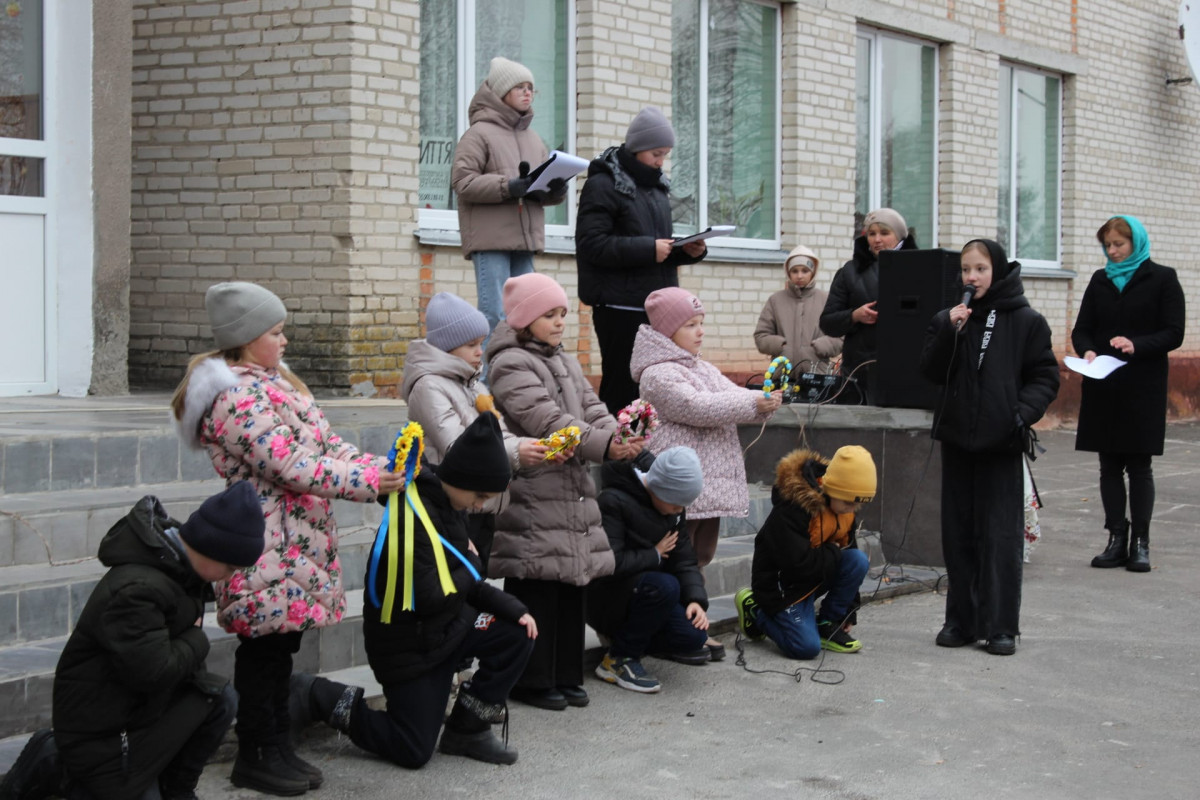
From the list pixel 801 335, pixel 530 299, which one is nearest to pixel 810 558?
pixel 530 299

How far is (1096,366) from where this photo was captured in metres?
8.08

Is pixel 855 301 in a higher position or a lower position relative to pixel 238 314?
higher

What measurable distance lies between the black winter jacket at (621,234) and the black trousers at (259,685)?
317 centimetres

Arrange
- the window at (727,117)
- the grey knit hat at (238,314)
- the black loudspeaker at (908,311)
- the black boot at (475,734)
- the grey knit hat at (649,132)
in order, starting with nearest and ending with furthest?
1. the grey knit hat at (238,314)
2. the black boot at (475,734)
3. the grey knit hat at (649,132)
4. the black loudspeaker at (908,311)
5. the window at (727,117)

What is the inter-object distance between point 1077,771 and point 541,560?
192 centimetres

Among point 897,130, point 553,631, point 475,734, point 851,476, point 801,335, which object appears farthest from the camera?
point 897,130

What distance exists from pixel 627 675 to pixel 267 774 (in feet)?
5.64

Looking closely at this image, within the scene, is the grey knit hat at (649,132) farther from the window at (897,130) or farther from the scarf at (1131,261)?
the window at (897,130)

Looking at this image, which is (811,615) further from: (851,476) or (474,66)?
(474,66)

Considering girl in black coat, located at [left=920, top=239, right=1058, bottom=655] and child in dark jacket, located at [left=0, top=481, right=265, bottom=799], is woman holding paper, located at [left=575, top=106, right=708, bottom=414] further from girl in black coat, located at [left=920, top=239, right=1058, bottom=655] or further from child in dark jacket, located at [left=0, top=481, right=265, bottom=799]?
child in dark jacket, located at [left=0, top=481, right=265, bottom=799]

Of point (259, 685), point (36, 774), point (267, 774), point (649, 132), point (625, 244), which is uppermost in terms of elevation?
point (649, 132)

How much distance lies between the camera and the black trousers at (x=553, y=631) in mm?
5504

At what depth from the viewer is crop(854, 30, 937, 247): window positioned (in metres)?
14.0

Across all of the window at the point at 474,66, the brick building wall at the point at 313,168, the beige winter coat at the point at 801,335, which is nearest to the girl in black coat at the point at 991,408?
the beige winter coat at the point at 801,335
